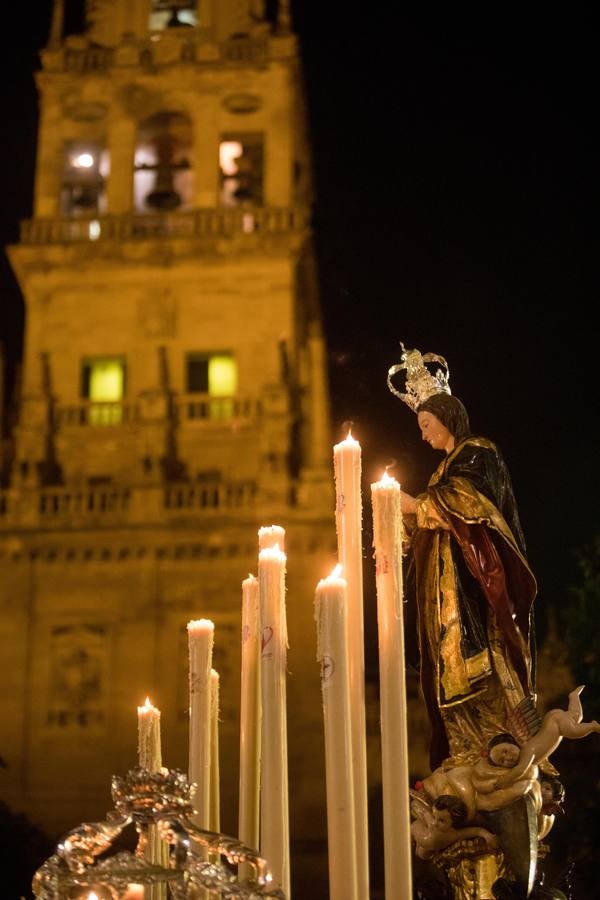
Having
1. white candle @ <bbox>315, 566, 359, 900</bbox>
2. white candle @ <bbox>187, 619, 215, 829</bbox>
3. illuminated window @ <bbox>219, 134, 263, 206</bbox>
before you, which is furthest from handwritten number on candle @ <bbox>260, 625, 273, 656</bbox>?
illuminated window @ <bbox>219, 134, 263, 206</bbox>

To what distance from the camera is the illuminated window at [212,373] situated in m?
33.3

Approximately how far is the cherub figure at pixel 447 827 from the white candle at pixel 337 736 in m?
1.65

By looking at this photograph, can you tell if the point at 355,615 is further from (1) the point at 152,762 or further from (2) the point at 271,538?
(1) the point at 152,762

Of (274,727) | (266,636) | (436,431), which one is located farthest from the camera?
(436,431)

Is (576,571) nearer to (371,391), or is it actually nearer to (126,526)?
(371,391)

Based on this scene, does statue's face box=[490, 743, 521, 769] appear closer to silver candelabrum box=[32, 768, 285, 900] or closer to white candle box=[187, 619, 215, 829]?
white candle box=[187, 619, 215, 829]

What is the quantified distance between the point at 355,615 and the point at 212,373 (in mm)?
28337

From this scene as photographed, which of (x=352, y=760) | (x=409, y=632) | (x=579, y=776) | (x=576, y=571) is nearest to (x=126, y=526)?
(x=576, y=571)

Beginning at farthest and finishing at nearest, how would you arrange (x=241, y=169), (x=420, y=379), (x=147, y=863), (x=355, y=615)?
(x=241, y=169), (x=420, y=379), (x=355, y=615), (x=147, y=863)

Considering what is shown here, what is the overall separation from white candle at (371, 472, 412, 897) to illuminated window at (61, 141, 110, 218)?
3039 centimetres

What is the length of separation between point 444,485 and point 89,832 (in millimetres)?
2900

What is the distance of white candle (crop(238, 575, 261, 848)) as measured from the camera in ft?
18.3

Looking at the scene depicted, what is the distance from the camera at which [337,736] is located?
Result: 15.1 ft

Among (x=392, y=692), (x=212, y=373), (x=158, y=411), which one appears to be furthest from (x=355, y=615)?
(x=212, y=373)
